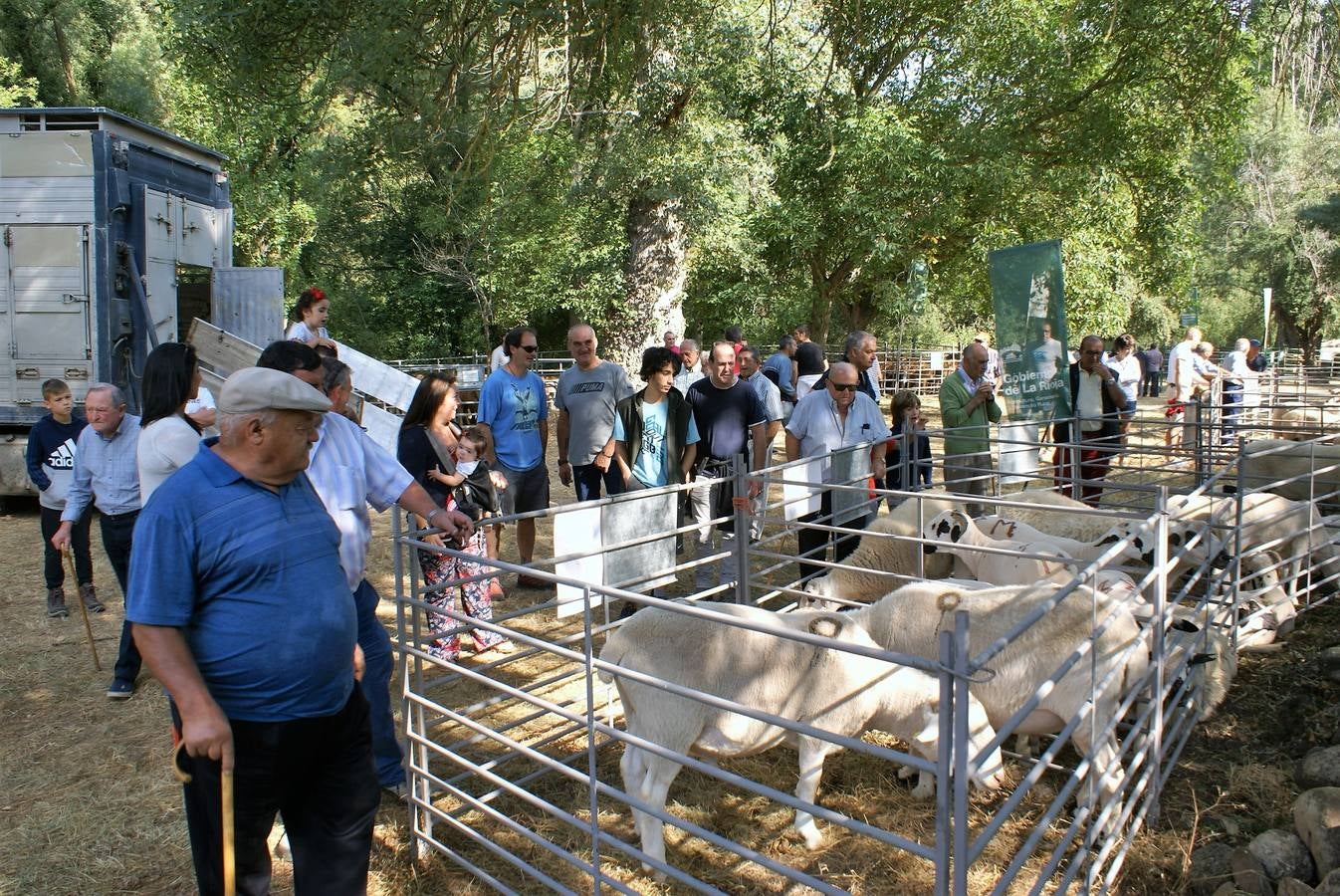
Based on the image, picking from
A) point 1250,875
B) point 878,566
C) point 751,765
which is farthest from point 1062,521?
point 1250,875

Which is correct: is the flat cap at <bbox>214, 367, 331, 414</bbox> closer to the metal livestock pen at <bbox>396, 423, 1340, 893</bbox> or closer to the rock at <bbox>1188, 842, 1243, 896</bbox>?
the metal livestock pen at <bbox>396, 423, 1340, 893</bbox>

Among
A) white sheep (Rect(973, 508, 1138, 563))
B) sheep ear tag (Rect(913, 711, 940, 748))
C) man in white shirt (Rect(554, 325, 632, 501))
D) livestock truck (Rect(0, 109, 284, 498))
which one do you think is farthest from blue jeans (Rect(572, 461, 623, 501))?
livestock truck (Rect(0, 109, 284, 498))

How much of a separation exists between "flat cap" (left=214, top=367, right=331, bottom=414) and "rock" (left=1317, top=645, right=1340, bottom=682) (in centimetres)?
524

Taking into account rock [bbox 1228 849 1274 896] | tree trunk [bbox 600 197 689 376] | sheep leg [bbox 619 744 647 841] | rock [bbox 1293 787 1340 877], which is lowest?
rock [bbox 1228 849 1274 896]

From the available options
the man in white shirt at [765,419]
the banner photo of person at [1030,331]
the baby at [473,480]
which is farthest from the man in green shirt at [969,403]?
the baby at [473,480]

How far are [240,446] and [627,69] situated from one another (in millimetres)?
5345

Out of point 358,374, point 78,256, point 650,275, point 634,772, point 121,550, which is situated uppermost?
point 650,275

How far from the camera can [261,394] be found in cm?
243

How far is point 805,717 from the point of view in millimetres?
3572

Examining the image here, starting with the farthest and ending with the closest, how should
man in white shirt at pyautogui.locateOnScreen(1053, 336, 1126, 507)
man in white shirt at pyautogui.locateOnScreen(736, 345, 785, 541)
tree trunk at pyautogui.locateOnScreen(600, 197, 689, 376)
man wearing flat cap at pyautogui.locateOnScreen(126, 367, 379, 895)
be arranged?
1. tree trunk at pyautogui.locateOnScreen(600, 197, 689, 376)
2. man in white shirt at pyautogui.locateOnScreen(1053, 336, 1126, 507)
3. man in white shirt at pyautogui.locateOnScreen(736, 345, 785, 541)
4. man wearing flat cap at pyautogui.locateOnScreen(126, 367, 379, 895)

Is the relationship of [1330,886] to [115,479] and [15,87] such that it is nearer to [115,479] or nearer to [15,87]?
[115,479]

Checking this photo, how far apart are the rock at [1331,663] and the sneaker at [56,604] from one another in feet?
27.9

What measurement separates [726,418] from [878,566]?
1.60 metres

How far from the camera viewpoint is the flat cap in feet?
7.97
